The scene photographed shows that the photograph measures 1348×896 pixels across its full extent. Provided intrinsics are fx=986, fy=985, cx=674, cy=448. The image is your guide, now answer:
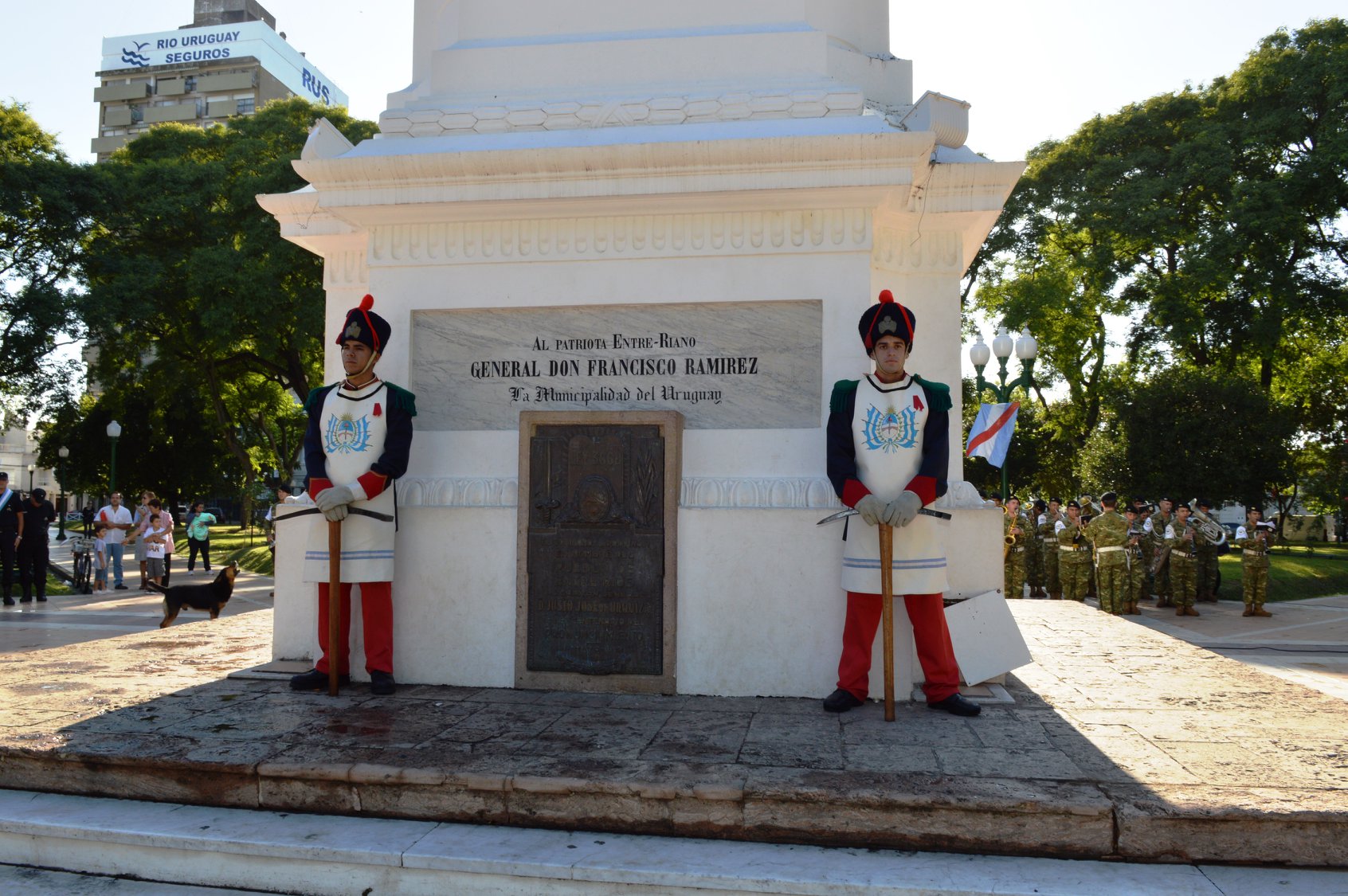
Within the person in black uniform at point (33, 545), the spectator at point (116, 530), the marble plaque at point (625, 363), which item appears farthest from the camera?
the spectator at point (116, 530)

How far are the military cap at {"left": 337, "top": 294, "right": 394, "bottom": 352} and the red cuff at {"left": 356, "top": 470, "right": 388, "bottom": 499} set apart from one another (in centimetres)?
79

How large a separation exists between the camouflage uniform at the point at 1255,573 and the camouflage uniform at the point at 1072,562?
2332 mm

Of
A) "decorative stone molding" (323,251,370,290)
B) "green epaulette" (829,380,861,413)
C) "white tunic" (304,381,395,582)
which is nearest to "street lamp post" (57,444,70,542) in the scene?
"decorative stone molding" (323,251,370,290)

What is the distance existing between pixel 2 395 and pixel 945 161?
86.9 ft

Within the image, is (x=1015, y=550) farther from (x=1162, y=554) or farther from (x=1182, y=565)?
(x=1182, y=565)

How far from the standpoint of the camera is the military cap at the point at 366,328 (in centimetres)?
583

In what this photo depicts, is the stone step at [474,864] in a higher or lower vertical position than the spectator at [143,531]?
lower

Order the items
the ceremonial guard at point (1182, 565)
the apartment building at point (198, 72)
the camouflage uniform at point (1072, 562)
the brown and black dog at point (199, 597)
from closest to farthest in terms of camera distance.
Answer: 1. the brown and black dog at point (199, 597)
2. the ceremonial guard at point (1182, 565)
3. the camouflage uniform at point (1072, 562)
4. the apartment building at point (198, 72)

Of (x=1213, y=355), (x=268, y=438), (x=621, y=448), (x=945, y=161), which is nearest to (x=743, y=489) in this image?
(x=621, y=448)

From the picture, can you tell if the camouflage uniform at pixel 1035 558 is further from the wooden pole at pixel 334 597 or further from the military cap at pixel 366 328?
the wooden pole at pixel 334 597

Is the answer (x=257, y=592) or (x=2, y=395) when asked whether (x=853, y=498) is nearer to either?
(x=257, y=592)

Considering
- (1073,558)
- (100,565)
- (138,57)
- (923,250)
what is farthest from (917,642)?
(138,57)

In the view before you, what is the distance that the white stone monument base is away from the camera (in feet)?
18.8

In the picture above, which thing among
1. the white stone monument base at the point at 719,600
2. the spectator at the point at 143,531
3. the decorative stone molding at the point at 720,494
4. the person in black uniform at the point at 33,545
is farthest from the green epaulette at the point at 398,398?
the spectator at the point at 143,531
